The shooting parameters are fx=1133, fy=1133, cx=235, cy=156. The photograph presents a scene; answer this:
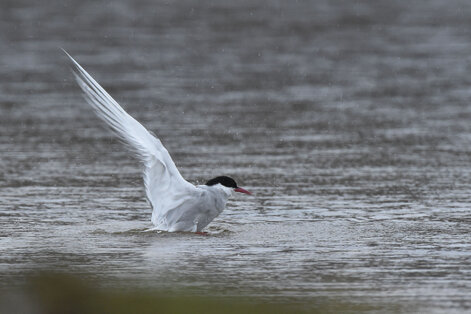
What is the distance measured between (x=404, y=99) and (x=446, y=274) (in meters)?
10.7

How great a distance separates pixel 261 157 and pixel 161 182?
13.3ft

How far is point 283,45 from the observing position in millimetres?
26484

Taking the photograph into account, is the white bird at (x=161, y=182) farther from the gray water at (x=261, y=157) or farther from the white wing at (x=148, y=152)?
the gray water at (x=261, y=157)

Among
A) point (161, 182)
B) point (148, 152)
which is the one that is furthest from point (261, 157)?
point (148, 152)

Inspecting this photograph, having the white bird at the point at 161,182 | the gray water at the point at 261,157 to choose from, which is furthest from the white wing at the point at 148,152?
the gray water at the point at 261,157

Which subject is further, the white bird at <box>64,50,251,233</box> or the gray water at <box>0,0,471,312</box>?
the white bird at <box>64,50,251,233</box>

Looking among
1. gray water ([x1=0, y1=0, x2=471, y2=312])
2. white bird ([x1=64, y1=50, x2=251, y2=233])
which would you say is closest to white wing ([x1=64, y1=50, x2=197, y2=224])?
white bird ([x1=64, y1=50, x2=251, y2=233])

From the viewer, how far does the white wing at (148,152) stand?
9969mm

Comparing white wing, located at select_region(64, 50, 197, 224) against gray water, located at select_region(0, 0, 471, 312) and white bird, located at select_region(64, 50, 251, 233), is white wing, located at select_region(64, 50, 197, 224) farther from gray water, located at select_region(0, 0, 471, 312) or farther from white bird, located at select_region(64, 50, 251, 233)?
gray water, located at select_region(0, 0, 471, 312)

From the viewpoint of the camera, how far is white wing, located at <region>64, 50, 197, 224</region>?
9969 millimetres

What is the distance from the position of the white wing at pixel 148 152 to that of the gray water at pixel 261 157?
37cm

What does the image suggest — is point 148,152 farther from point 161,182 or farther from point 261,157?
point 261,157

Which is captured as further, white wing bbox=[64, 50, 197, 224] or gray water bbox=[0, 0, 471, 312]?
white wing bbox=[64, 50, 197, 224]

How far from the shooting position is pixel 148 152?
991 centimetres
